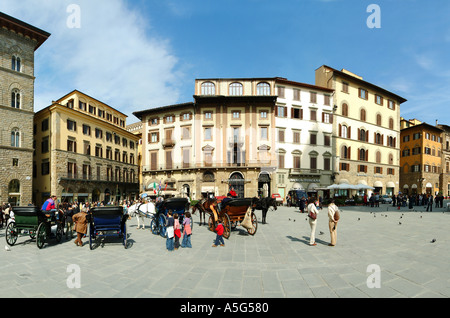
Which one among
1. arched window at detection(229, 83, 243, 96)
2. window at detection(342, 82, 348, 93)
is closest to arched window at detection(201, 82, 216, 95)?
arched window at detection(229, 83, 243, 96)

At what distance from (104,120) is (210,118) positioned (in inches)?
741

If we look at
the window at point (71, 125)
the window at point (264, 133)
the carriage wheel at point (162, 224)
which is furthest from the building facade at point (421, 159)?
the window at point (71, 125)

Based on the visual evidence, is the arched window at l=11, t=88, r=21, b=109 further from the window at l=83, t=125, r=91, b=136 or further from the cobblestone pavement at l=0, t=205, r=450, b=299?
the cobblestone pavement at l=0, t=205, r=450, b=299

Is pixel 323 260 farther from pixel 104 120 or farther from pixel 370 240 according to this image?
pixel 104 120

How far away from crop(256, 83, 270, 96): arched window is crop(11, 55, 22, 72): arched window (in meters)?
28.9

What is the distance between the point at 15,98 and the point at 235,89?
26.1 m

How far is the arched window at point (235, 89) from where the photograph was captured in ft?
101

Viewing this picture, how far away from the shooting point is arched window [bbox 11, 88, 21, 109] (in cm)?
2461

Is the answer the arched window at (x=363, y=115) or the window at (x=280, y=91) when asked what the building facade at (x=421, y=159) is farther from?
the window at (x=280, y=91)

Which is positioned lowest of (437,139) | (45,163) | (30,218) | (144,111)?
(30,218)

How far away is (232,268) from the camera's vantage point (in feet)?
17.8

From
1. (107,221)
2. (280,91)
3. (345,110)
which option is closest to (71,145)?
(107,221)

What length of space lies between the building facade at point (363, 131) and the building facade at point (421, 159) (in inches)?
306

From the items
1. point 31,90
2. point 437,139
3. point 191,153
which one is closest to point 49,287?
point 191,153
